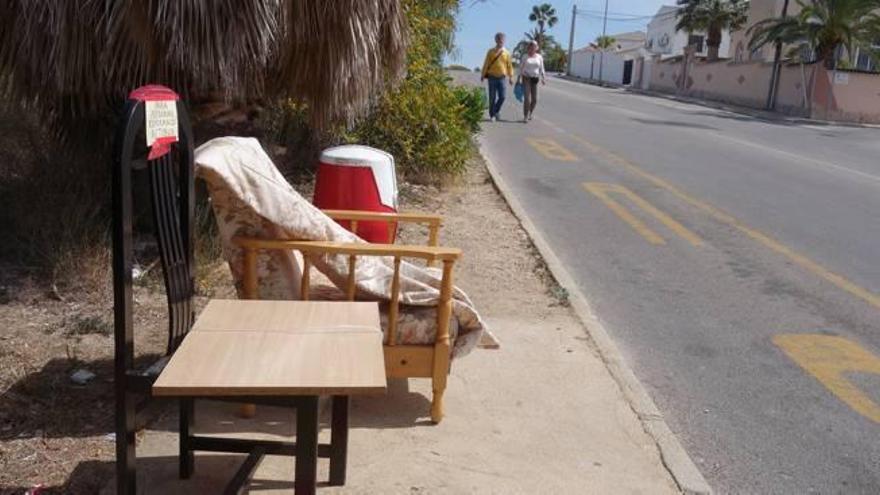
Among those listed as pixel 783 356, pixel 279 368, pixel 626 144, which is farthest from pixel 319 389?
pixel 626 144

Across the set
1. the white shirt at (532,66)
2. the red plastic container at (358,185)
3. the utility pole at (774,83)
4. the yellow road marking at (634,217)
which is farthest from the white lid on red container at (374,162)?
the utility pole at (774,83)

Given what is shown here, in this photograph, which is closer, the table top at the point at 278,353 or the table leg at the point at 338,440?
the table top at the point at 278,353

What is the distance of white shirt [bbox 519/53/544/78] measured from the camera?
19891 millimetres

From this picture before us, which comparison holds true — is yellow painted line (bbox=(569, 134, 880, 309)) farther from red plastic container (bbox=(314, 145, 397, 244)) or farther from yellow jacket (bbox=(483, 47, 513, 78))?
yellow jacket (bbox=(483, 47, 513, 78))

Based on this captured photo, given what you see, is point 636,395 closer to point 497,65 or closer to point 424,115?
point 424,115

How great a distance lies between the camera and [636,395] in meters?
4.75

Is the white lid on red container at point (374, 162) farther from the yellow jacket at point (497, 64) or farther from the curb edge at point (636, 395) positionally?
the yellow jacket at point (497, 64)

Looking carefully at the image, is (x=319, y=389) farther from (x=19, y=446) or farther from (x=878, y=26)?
(x=878, y=26)

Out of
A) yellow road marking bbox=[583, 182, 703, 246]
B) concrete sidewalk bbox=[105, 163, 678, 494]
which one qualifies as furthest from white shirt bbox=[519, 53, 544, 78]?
concrete sidewalk bbox=[105, 163, 678, 494]

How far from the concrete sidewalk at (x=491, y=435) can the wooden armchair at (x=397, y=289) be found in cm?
26

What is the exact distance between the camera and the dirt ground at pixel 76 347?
354 cm

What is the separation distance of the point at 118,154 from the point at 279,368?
77cm

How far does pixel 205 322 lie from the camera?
3.05 m

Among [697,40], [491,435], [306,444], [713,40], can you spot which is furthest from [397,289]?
[697,40]
